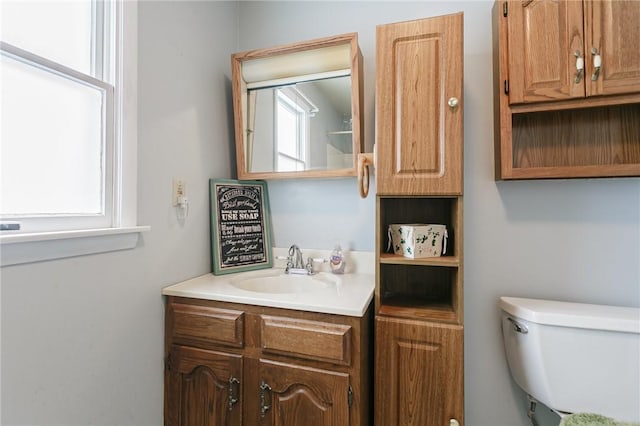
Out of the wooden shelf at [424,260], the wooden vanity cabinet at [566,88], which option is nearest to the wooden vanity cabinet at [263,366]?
the wooden shelf at [424,260]

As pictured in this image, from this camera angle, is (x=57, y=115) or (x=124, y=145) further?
(x=124, y=145)

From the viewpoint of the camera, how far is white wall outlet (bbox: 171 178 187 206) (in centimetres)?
129

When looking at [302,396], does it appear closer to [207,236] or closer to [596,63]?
[207,236]

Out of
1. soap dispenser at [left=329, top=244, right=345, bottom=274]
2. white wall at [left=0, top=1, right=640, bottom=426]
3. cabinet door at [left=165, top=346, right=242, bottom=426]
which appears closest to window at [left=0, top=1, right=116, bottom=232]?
white wall at [left=0, top=1, right=640, bottom=426]

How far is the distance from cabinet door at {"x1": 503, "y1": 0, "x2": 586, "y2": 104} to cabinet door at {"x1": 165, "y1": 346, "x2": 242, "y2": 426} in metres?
1.53

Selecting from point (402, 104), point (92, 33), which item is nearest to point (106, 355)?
point (92, 33)

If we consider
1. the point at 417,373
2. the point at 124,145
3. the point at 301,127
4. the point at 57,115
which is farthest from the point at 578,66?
the point at 57,115

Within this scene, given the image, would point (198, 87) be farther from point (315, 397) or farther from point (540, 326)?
point (540, 326)

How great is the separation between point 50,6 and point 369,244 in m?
1.46

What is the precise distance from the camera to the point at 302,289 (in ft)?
4.79

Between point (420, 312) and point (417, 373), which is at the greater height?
point (420, 312)

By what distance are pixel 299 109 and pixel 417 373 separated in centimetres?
130

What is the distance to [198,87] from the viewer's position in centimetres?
142

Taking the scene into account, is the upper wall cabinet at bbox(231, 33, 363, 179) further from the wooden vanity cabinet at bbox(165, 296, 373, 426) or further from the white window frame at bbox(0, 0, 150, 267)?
the wooden vanity cabinet at bbox(165, 296, 373, 426)
